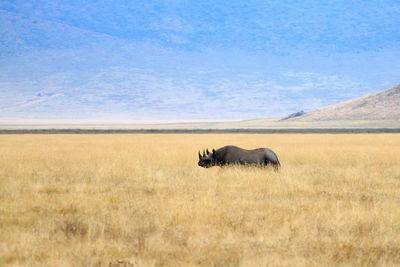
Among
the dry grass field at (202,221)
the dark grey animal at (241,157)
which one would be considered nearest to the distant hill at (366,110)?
the dark grey animal at (241,157)

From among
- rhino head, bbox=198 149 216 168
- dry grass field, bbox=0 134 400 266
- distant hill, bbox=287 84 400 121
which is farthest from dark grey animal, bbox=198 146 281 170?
distant hill, bbox=287 84 400 121

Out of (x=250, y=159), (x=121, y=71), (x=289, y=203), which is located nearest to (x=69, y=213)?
(x=289, y=203)

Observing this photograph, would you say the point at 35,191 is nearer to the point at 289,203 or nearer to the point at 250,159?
the point at 289,203

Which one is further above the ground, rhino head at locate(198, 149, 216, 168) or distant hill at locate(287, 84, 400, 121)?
distant hill at locate(287, 84, 400, 121)

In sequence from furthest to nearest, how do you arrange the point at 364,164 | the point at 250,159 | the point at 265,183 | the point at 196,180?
the point at 364,164 → the point at 250,159 → the point at 196,180 → the point at 265,183

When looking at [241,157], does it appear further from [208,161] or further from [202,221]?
[202,221]

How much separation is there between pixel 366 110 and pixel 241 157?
314 ft

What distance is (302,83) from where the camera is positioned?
19250 cm

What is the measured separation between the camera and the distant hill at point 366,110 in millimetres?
101750

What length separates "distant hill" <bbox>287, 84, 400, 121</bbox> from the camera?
334 feet

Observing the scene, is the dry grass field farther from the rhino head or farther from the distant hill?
the distant hill

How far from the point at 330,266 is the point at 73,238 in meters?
3.33

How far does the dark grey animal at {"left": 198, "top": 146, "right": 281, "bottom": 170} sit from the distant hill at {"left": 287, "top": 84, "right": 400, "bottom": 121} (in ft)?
287

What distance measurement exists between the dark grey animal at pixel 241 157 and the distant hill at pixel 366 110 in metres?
87.4
